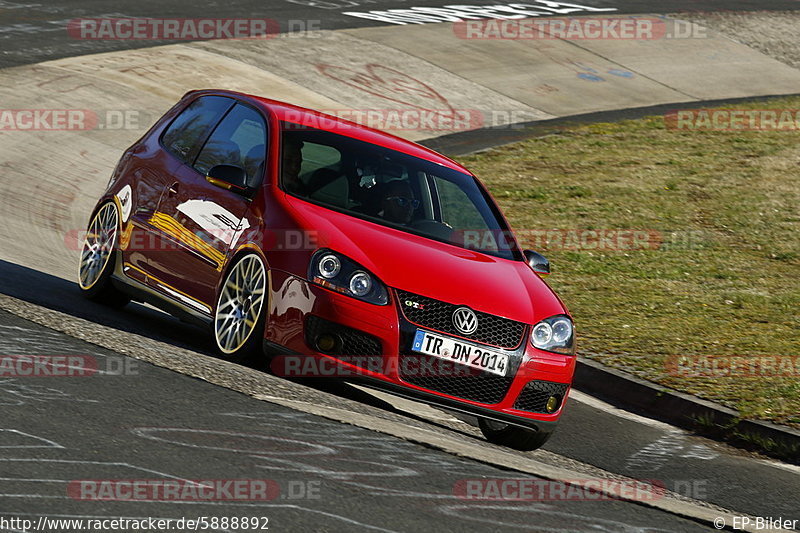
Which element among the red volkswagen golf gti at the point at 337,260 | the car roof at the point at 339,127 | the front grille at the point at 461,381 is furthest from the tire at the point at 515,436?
the car roof at the point at 339,127

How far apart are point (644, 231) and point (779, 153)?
6.26 m

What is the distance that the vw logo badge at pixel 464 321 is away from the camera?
23.4 feet

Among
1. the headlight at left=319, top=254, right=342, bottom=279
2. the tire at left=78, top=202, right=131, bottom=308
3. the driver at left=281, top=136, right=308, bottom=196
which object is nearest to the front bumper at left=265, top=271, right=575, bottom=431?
the headlight at left=319, top=254, right=342, bottom=279

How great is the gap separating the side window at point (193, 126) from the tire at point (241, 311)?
4.55ft

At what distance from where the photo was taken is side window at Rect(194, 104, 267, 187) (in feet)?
27.1

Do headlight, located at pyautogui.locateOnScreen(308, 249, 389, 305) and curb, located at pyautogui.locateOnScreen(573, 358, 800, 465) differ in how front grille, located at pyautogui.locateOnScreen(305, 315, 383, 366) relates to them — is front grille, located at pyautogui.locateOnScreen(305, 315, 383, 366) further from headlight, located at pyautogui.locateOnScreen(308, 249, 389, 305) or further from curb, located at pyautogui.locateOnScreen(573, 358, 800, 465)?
curb, located at pyautogui.locateOnScreen(573, 358, 800, 465)

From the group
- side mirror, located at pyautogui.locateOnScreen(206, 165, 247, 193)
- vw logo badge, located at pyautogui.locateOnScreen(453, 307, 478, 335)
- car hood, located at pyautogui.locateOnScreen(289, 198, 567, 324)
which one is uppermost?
side mirror, located at pyautogui.locateOnScreen(206, 165, 247, 193)

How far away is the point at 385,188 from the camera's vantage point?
8266 millimetres

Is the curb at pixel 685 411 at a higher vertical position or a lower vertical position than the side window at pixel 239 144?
lower

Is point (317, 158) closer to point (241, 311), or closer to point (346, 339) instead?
point (241, 311)

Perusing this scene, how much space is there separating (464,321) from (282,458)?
1742 millimetres

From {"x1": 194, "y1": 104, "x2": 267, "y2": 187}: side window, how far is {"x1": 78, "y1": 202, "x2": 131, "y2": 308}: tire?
1000 millimetres

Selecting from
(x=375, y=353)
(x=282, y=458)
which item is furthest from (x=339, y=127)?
(x=282, y=458)

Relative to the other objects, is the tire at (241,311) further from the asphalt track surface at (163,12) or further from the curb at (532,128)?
the asphalt track surface at (163,12)
